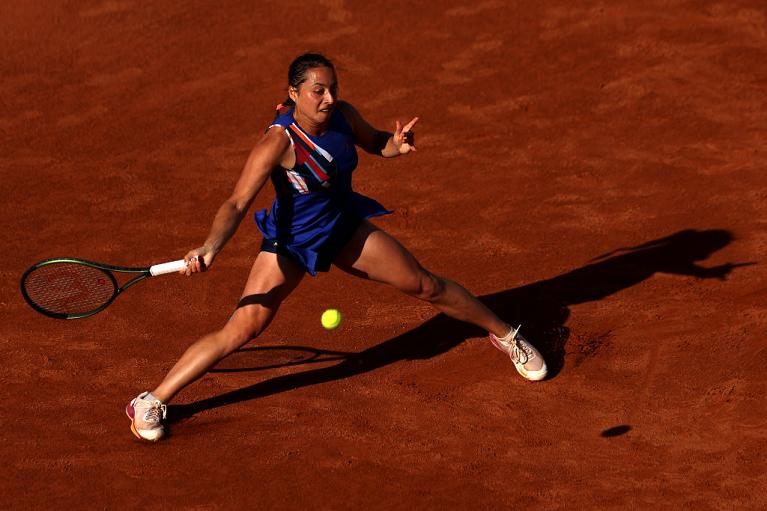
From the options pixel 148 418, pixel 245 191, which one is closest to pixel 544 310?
pixel 245 191

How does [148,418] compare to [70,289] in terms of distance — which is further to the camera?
[70,289]

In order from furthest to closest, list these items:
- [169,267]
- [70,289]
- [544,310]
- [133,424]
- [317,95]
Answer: [544,310]
[70,289]
[133,424]
[317,95]
[169,267]

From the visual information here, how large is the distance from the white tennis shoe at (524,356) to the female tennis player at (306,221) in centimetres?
44

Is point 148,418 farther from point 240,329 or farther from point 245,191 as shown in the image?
point 245,191

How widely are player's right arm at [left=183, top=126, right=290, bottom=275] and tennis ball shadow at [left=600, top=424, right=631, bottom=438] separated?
2294mm

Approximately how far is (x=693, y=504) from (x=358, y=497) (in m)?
1.65

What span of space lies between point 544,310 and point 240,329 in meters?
2.26

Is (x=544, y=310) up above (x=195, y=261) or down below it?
below

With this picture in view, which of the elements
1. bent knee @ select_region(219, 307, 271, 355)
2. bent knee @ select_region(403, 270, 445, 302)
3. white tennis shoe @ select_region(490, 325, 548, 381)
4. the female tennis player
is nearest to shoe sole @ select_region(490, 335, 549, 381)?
white tennis shoe @ select_region(490, 325, 548, 381)

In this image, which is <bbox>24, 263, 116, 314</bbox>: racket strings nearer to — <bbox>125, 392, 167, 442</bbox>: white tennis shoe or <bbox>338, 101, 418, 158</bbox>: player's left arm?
<bbox>125, 392, 167, 442</bbox>: white tennis shoe

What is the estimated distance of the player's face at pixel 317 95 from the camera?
5797mm

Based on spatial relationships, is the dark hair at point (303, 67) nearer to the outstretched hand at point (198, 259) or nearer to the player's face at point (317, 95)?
the player's face at point (317, 95)

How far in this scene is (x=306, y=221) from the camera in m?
6.04

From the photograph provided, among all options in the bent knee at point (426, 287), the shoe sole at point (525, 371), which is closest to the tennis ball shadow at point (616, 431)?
the shoe sole at point (525, 371)
